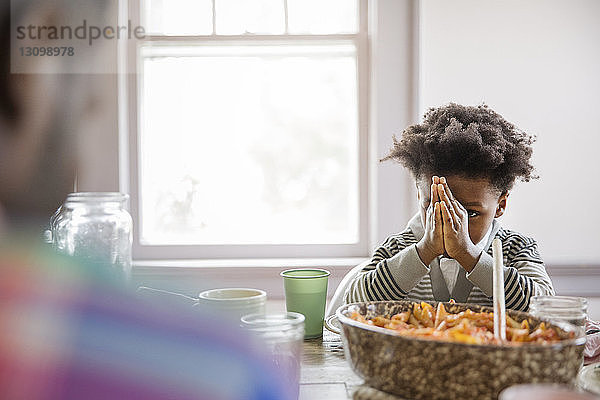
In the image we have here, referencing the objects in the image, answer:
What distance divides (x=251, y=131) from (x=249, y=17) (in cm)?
46

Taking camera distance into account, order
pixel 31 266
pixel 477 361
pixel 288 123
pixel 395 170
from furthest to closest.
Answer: pixel 288 123 < pixel 395 170 < pixel 31 266 < pixel 477 361

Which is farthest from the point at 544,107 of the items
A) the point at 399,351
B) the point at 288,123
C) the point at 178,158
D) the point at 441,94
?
the point at 399,351

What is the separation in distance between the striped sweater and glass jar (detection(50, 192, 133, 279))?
571mm

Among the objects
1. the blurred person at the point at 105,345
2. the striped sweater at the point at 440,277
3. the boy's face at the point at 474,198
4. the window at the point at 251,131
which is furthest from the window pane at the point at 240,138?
the blurred person at the point at 105,345

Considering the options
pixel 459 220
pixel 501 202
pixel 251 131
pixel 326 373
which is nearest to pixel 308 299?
pixel 326 373

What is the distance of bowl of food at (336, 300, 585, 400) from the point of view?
0.76 m

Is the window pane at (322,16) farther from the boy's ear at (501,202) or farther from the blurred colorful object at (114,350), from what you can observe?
the blurred colorful object at (114,350)

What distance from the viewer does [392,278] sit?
4.76ft

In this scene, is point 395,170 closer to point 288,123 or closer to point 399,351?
point 288,123

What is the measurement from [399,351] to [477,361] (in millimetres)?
100

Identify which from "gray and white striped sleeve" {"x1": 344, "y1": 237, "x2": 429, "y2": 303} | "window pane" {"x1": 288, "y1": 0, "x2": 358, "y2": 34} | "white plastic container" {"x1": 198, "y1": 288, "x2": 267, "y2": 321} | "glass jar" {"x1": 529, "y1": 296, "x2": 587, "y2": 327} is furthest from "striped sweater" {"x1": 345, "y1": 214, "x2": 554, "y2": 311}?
"window pane" {"x1": 288, "y1": 0, "x2": 358, "y2": 34}

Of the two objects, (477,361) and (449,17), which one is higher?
(449,17)

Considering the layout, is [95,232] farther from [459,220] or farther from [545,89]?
[545,89]

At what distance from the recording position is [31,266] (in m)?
1.24
